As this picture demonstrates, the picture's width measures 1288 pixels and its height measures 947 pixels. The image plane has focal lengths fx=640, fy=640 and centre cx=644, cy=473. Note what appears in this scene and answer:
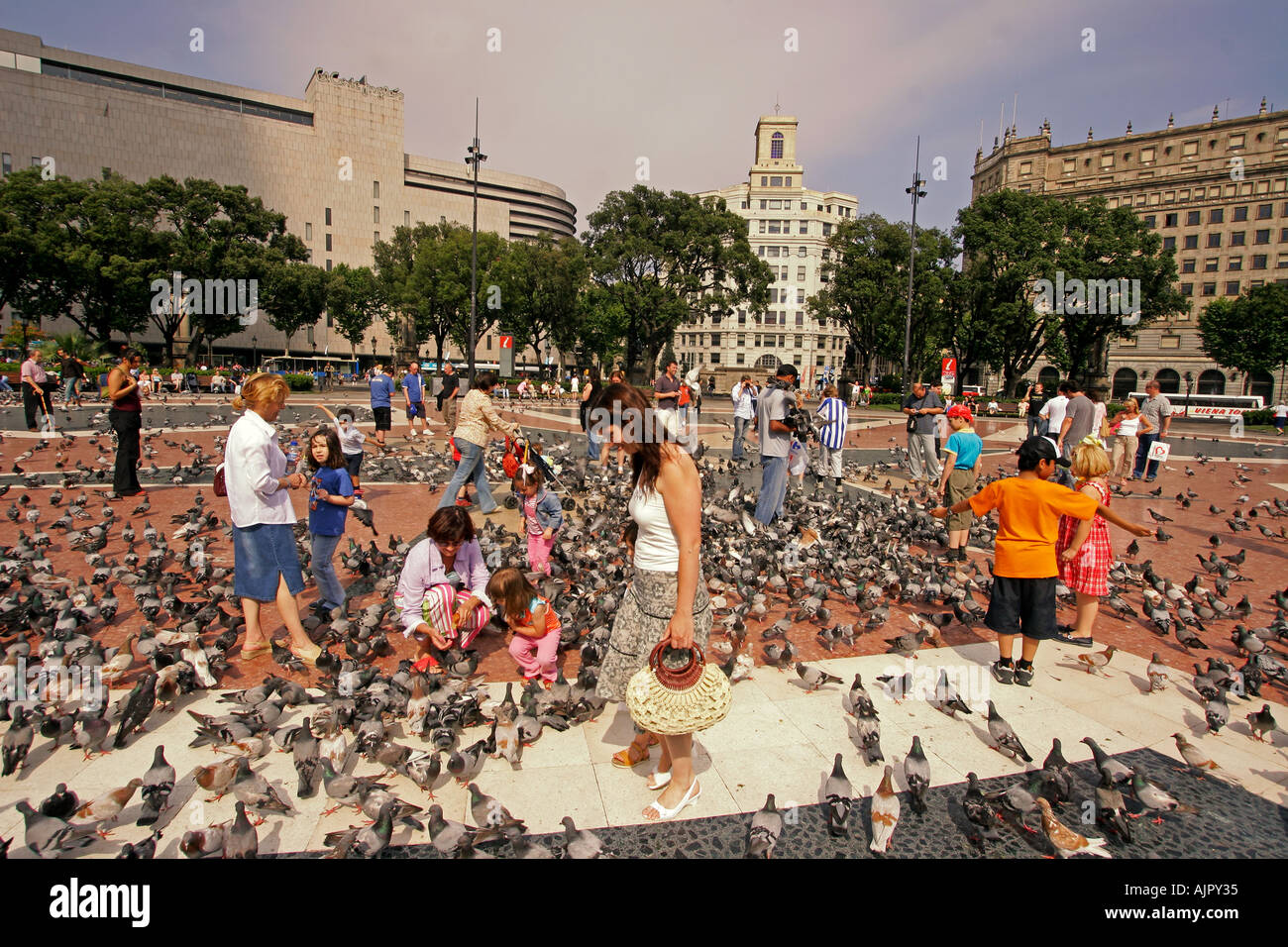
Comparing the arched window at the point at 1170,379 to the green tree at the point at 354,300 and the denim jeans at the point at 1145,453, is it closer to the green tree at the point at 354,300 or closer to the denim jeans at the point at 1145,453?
the denim jeans at the point at 1145,453

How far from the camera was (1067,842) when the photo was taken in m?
3.15

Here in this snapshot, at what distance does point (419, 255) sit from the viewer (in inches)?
2121

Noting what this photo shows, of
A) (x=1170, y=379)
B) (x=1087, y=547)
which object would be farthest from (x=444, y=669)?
(x=1170, y=379)

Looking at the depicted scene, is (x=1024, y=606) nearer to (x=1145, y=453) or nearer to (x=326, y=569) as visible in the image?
(x=326, y=569)

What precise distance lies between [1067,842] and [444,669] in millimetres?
3914

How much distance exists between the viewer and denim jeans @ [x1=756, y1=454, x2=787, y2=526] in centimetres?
877

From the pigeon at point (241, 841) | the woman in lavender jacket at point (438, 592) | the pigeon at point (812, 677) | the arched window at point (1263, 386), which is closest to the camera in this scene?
the pigeon at point (241, 841)

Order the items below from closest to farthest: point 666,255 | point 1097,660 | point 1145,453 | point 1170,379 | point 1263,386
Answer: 1. point 1097,660
2. point 1145,453
3. point 666,255
4. point 1263,386
5. point 1170,379

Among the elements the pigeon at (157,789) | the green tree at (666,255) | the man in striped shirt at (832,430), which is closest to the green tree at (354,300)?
the green tree at (666,255)

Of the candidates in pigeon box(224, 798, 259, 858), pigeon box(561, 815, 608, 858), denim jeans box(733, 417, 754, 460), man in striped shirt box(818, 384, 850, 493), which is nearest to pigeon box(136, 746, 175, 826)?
pigeon box(224, 798, 259, 858)

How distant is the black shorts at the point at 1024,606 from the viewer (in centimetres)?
488

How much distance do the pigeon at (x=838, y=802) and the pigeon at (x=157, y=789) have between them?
134 inches
